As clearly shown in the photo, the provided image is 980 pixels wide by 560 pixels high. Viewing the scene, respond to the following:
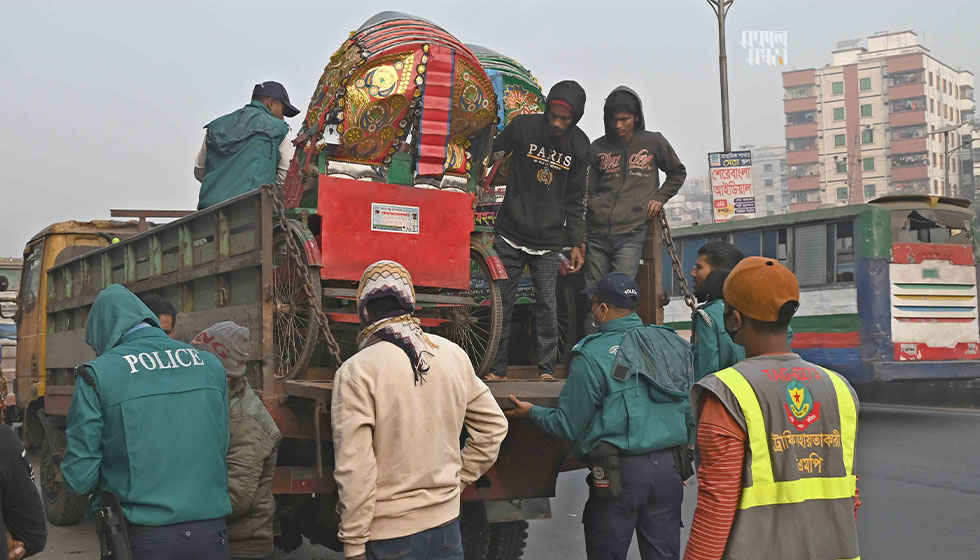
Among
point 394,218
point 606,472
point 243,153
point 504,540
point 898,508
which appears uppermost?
point 243,153

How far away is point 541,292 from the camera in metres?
6.38

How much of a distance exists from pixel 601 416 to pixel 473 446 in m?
0.77

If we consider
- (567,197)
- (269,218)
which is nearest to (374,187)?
(269,218)

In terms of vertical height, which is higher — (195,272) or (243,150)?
(243,150)

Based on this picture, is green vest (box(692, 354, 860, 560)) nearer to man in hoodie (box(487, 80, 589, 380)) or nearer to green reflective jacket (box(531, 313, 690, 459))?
green reflective jacket (box(531, 313, 690, 459))

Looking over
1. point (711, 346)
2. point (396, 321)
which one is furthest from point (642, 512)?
point (396, 321)

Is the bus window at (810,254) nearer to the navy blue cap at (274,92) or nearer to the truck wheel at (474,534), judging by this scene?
the navy blue cap at (274,92)

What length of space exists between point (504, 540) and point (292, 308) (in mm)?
1873

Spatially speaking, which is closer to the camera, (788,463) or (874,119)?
(788,463)

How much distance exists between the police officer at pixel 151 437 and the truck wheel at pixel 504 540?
7.91 feet

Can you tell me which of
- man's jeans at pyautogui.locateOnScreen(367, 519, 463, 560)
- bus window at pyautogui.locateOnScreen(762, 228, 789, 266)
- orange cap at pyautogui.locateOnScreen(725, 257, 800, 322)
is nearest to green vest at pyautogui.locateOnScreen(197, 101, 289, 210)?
man's jeans at pyautogui.locateOnScreen(367, 519, 463, 560)

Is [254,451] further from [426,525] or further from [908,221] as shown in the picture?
[908,221]

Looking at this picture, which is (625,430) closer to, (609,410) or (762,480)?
(609,410)

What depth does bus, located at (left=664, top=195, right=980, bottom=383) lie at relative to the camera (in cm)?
1517
